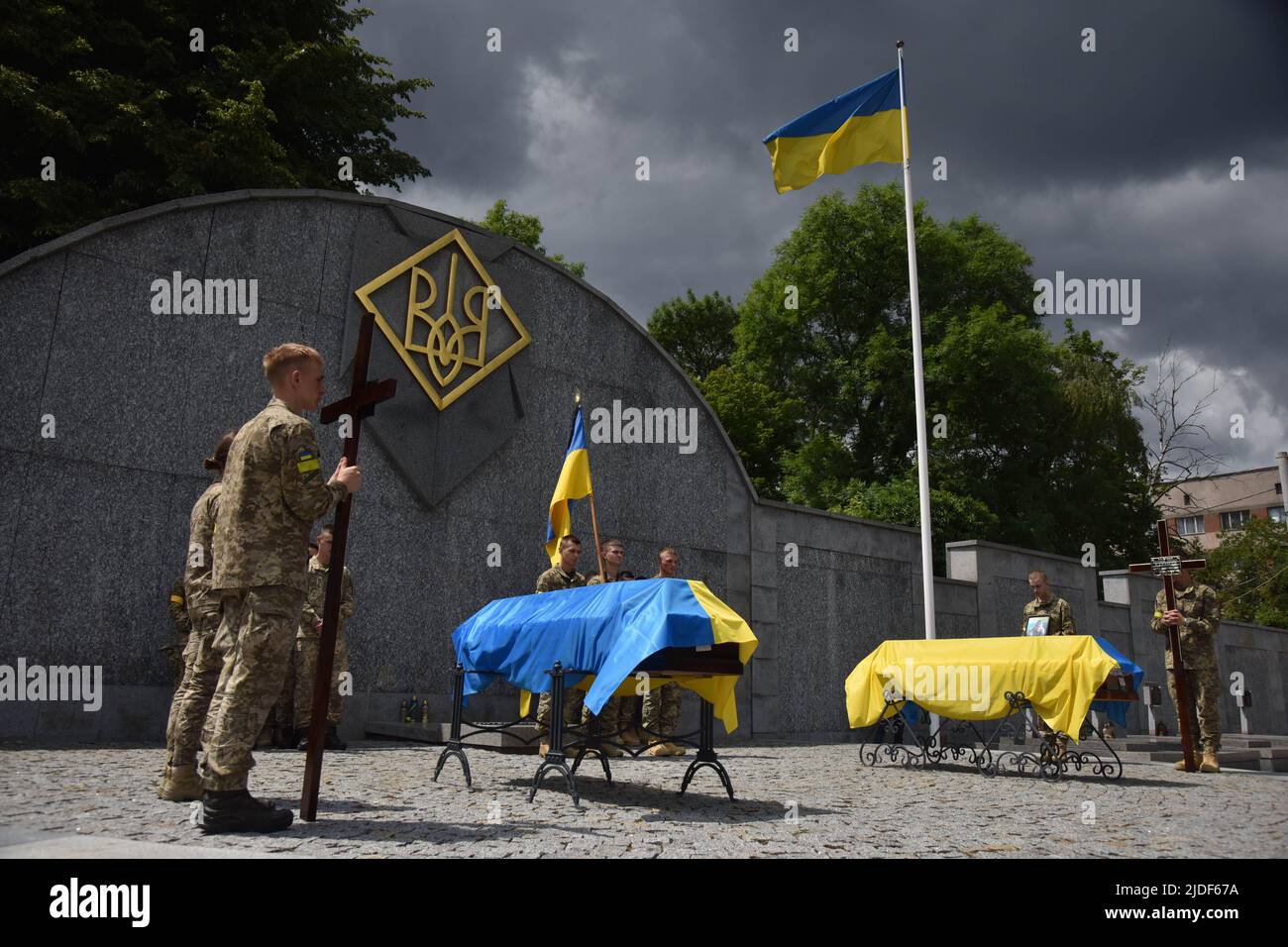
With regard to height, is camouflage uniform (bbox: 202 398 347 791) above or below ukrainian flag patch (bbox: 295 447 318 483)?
below

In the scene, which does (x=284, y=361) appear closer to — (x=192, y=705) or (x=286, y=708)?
(x=192, y=705)

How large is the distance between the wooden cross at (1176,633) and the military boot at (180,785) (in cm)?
871

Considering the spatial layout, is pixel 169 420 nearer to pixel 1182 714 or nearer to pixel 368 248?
pixel 368 248

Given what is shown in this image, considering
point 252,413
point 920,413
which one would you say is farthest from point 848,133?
point 252,413

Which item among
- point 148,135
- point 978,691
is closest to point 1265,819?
point 978,691

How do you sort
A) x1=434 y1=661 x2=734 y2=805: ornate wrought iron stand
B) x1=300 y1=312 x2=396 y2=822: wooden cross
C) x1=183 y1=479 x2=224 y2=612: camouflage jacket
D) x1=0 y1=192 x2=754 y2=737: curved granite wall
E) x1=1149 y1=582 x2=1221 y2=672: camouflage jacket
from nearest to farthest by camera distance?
x1=300 y1=312 x2=396 y2=822: wooden cross < x1=183 y1=479 x2=224 y2=612: camouflage jacket < x1=434 y1=661 x2=734 y2=805: ornate wrought iron stand < x1=0 y1=192 x2=754 y2=737: curved granite wall < x1=1149 y1=582 x2=1221 y2=672: camouflage jacket

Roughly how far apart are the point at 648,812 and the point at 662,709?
447 cm

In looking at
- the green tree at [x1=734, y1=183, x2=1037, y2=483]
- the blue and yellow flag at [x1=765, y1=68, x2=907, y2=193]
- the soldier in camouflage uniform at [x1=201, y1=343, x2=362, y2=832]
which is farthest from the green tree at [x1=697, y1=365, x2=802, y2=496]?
the soldier in camouflage uniform at [x1=201, y1=343, x2=362, y2=832]

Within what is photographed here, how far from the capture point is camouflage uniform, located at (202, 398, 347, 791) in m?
4.49

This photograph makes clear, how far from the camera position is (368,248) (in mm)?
11141

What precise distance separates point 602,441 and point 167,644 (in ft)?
19.4

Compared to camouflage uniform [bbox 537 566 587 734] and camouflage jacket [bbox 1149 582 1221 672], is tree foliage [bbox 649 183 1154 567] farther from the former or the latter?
camouflage uniform [bbox 537 566 587 734]

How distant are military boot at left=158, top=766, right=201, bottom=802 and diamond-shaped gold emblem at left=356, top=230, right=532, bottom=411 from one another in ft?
21.5

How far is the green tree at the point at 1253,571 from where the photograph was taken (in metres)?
31.4
